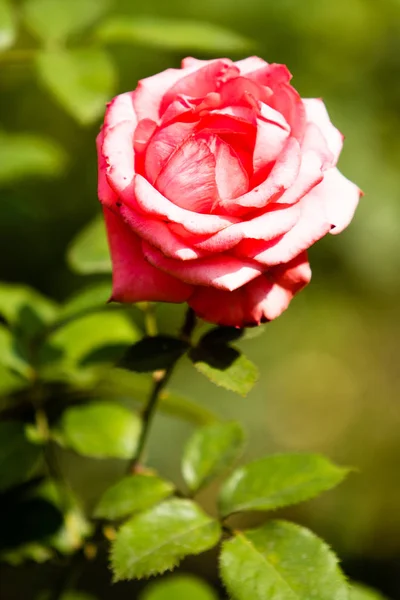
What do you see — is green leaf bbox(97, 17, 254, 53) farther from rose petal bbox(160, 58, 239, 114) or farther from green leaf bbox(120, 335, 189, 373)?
green leaf bbox(120, 335, 189, 373)

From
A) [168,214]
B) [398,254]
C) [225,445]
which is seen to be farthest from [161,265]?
[398,254]

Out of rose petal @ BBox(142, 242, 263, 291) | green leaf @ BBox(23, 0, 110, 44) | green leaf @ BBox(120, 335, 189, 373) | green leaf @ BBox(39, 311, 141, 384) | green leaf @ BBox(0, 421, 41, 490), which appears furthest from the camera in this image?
green leaf @ BBox(23, 0, 110, 44)

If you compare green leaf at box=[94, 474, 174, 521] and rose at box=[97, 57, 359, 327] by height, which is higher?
rose at box=[97, 57, 359, 327]

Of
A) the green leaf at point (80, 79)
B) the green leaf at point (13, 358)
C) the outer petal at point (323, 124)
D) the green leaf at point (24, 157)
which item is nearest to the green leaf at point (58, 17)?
the green leaf at point (80, 79)

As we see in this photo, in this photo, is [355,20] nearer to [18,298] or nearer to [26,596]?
[18,298]

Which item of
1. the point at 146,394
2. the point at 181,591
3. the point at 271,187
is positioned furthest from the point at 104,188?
the point at 181,591

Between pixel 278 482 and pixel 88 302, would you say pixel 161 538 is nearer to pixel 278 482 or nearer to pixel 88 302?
pixel 278 482

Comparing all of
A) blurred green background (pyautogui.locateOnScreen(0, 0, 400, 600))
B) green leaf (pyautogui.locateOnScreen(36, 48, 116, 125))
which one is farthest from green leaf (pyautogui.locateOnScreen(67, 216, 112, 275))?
blurred green background (pyautogui.locateOnScreen(0, 0, 400, 600))
